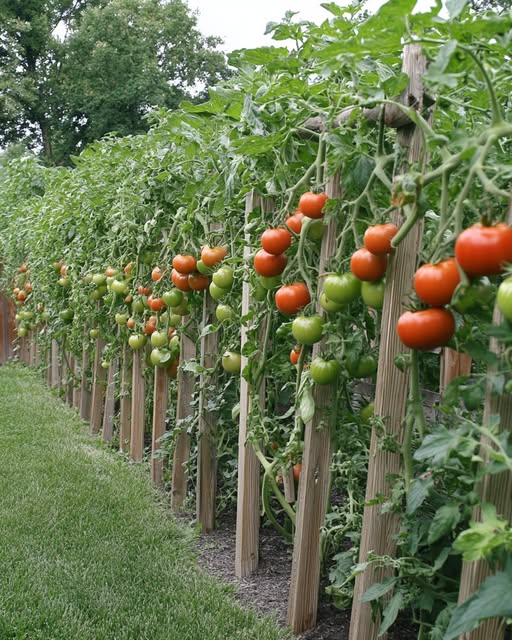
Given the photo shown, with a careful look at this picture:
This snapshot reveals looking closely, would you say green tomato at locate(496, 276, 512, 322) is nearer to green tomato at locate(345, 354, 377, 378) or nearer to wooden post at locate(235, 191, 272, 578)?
green tomato at locate(345, 354, 377, 378)

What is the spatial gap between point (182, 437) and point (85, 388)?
7.75 feet

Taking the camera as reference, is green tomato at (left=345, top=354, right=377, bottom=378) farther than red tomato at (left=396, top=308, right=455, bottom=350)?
Yes

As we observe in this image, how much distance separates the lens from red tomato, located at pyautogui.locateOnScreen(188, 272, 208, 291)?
3.39m

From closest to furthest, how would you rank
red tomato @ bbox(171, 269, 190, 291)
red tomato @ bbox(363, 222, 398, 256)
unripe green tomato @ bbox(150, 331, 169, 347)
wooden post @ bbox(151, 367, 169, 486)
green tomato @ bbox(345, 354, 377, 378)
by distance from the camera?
red tomato @ bbox(363, 222, 398, 256) < green tomato @ bbox(345, 354, 377, 378) < red tomato @ bbox(171, 269, 190, 291) < unripe green tomato @ bbox(150, 331, 169, 347) < wooden post @ bbox(151, 367, 169, 486)

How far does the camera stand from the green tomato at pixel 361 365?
2090 mm

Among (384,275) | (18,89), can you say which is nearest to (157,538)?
(384,275)

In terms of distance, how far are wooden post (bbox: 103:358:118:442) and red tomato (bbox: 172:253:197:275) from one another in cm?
192

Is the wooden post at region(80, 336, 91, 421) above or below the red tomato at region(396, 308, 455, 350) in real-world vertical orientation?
below

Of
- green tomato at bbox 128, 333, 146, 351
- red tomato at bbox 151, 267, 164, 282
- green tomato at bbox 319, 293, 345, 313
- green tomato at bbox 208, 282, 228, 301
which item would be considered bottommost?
green tomato at bbox 128, 333, 146, 351

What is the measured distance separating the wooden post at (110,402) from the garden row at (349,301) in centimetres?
76

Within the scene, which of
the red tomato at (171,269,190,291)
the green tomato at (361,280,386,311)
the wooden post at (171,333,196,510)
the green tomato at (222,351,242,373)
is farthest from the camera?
the wooden post at (171,333,196,510)

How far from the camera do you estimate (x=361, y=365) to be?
6.89ft

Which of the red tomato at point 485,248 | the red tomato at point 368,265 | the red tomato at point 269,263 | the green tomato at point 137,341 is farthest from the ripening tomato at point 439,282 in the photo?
the green tomato at point 137,341

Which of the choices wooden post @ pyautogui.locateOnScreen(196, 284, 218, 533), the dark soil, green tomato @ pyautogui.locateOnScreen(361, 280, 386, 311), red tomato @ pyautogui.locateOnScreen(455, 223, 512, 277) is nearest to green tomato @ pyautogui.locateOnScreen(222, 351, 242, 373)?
wooden post @ pyautogui.locateOnScreen(196, 284, 218, 533)
